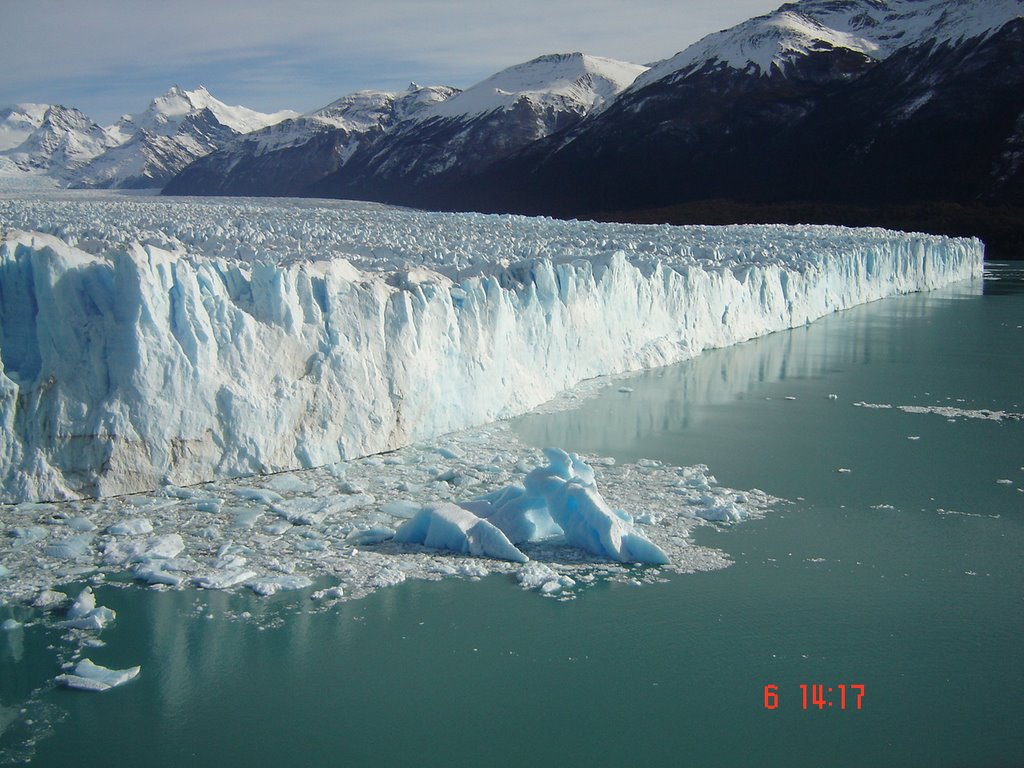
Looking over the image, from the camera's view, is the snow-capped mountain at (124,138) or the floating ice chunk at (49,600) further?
the snow-capped mountain at (124,138)

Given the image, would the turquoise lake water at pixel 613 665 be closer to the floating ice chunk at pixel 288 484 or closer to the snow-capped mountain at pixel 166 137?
the floating ice chunk at pixel 288 484

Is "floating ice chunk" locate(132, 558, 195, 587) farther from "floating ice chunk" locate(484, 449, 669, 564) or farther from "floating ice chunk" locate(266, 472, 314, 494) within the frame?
"floating ice chunk" locate(484, 449, 669, 564)

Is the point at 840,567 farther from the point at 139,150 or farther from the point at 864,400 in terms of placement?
the point at 139,150

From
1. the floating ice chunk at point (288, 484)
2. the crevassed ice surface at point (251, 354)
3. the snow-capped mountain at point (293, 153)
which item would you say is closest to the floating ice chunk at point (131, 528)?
the crevassed ice surface at point (251, 354)

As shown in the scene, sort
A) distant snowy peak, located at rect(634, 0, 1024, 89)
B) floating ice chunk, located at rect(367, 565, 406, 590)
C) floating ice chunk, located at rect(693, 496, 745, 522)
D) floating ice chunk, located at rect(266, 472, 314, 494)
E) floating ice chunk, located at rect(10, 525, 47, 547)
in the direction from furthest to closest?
distant snowy peak, located at rect(634, 0, 1024, 89)
floating ice chunk, located at rect(266, 472, 314, 494)
floating ice chunk, located at rect(693, 496, 745, 522)
floating ice chunk, located at rect(10, 525, 47, 547)
floating ice chunk, located at rect(367, 565, 406, 590)

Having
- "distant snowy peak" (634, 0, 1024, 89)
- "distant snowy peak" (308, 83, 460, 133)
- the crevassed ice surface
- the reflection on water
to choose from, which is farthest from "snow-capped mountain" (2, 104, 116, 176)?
the crevassed ice surface

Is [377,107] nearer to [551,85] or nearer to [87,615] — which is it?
[551,85]
